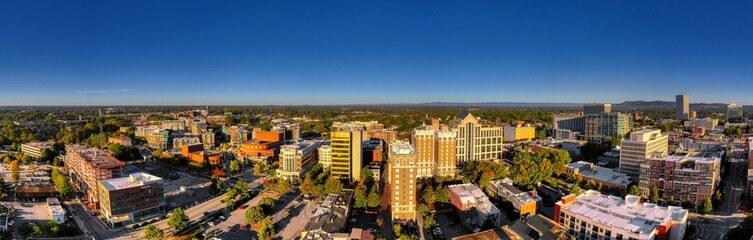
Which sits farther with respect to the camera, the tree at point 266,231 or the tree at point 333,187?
the tree at point 333,187

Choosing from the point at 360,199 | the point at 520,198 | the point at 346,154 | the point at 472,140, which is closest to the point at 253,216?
the point at 360,199

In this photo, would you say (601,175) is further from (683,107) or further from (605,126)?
(683,107)

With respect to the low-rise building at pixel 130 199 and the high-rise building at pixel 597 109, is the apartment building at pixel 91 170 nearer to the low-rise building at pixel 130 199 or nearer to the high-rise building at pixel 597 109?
the low-rise building at pixel 130 199

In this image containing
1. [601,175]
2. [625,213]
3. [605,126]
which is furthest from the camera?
[605,126]

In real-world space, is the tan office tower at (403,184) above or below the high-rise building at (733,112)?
below

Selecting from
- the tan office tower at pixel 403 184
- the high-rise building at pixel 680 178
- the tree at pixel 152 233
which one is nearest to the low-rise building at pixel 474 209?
the tan office tower at pixel 403 184

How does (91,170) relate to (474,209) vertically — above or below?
above
